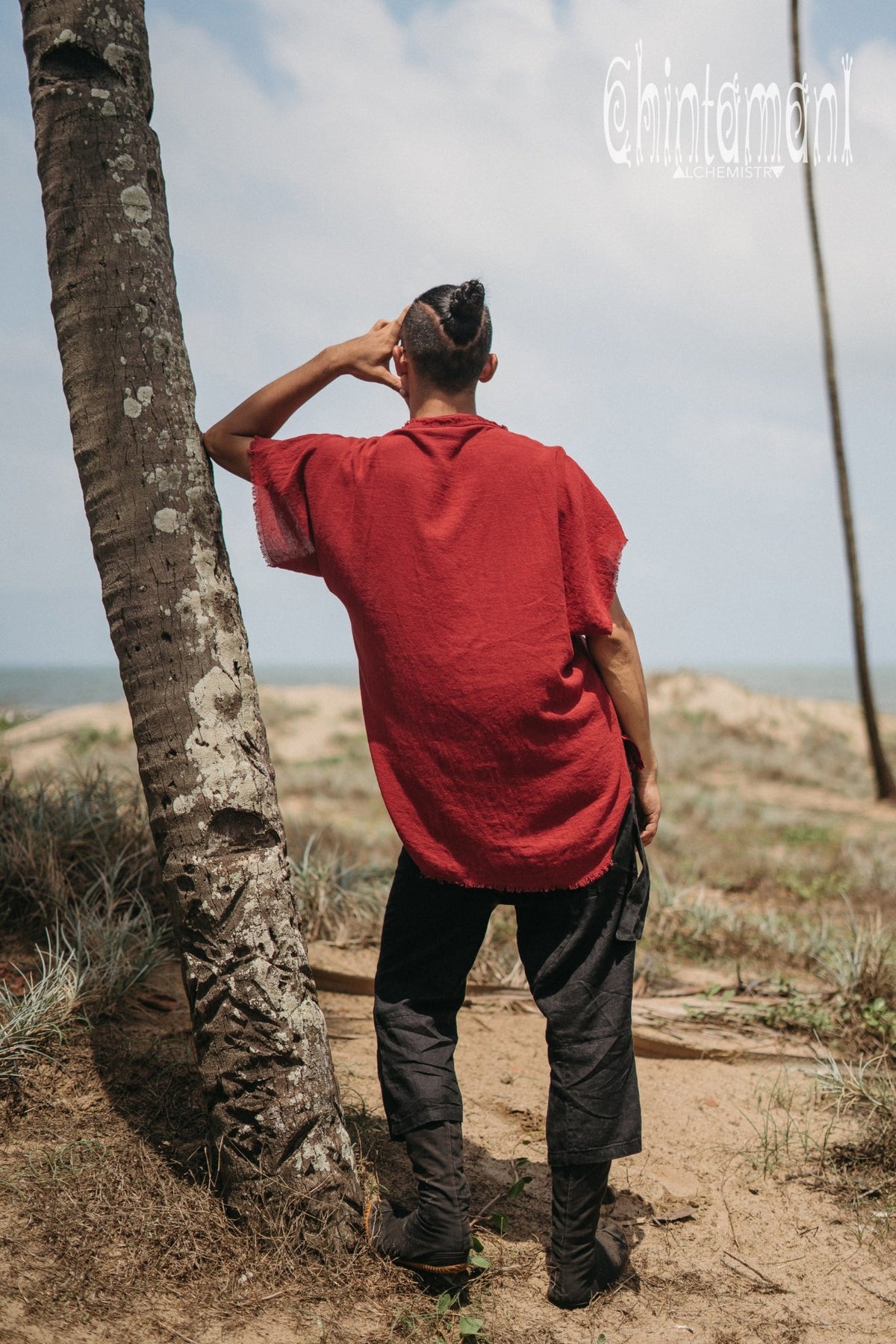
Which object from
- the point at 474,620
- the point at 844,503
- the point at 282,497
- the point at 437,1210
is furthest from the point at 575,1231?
the point at 844,503

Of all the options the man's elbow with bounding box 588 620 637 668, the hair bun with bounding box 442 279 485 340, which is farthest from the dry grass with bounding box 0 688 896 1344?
the hair bun with bounding box 442 279 485 340

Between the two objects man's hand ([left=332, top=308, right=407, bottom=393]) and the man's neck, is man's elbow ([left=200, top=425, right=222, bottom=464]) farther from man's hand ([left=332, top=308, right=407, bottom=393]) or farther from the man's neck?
the man's neck

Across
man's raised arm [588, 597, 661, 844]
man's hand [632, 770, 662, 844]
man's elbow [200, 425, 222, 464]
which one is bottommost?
man's hand [632, 770, 662, 844]

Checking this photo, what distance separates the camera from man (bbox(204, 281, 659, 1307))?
227 cm

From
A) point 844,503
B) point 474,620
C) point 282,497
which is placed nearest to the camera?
point 474,620

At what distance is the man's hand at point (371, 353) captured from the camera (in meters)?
2.44

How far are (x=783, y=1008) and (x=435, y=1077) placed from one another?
248 centimetres

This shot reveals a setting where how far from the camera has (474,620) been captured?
7.41 feet

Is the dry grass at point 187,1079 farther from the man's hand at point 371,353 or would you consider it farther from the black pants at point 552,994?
the man's hand at point 371,353

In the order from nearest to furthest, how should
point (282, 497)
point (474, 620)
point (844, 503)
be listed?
point (474, 620) → point (282, 497) → point (844, 503)

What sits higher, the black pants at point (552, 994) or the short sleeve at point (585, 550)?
the short sleeve at point (585, 550)

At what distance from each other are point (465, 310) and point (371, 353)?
0.27 metres

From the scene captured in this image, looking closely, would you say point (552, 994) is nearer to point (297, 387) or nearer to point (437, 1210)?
point (437, 1210)

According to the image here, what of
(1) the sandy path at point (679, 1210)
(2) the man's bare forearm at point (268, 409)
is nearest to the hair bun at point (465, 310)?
(2) the man's bare forearm at point (268, 409)
